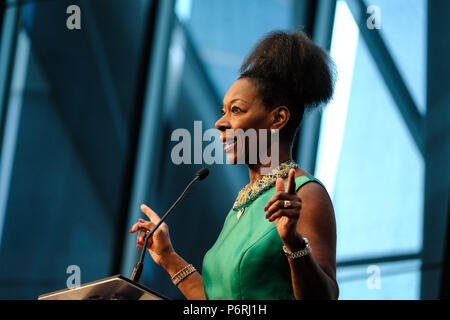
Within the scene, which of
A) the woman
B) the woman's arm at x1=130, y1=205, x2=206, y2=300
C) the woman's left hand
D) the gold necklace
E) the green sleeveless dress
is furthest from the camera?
the woman's arm at x1=130, y1=205, x2=206, y2=300

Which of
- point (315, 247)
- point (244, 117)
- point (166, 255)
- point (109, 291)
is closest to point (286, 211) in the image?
point (315, 247)

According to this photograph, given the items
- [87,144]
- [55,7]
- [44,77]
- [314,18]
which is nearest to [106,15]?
[55,7]

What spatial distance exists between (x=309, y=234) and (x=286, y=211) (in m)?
0.21

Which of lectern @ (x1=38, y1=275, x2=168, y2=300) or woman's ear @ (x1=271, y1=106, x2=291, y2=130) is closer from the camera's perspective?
lectern @ (x1=38, y1=275, x2=168, y2=300)

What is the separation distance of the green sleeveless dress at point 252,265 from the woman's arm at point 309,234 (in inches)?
3.5

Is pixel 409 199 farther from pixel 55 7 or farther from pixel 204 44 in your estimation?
pixel 55 7

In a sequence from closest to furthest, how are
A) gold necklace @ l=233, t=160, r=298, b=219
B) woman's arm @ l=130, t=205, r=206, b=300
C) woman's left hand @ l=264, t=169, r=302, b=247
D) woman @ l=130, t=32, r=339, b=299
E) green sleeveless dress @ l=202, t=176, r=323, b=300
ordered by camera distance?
woman's left hand @ l=264, t=169, r=302, b=247, woman @ l=130, t=32, r=339, b=299, green sleeveless dress @ l=202, t=176, r=323, b=300, gold necklace @ l=233, t=160, r=298, b=219, woman's arm @ l=130, t=205, r=206, b=300

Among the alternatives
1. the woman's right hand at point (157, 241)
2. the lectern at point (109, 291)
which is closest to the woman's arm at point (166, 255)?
the woman's right hand at point (157, 241)

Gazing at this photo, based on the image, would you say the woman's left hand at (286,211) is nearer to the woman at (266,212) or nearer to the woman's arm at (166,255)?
the woman at (266,212)

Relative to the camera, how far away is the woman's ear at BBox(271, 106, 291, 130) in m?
1.67

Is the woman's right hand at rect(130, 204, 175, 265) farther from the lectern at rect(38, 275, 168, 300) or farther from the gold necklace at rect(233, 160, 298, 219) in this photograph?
the lectern at rect(38, 275, 168, 300)

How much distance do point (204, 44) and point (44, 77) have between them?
1148 millimetres

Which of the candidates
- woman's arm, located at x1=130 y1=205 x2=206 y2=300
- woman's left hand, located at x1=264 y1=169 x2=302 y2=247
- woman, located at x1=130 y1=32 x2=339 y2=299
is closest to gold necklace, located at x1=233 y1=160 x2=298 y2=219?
woman, located at x1=130 y1=32 x2=339 y2=299

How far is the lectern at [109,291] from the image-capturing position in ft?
4.02
